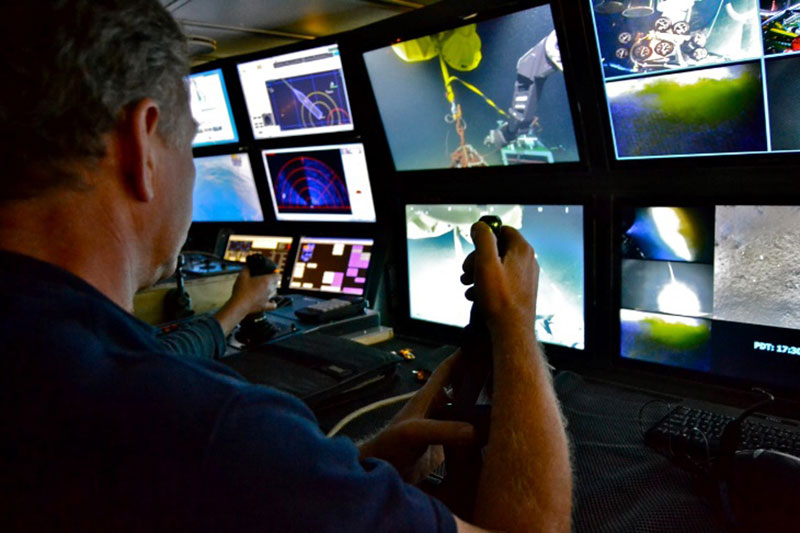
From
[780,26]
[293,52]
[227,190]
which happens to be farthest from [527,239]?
[227,190]

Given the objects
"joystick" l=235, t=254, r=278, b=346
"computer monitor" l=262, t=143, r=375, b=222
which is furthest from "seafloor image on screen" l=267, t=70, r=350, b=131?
"joystick" l=235, t=254, r=278, b=346

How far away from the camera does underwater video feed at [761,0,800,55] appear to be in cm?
116

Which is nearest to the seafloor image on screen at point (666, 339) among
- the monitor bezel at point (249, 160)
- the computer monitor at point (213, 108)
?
the monitor bezel at point (249, 160)

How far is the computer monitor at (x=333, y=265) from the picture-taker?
7.30 ft

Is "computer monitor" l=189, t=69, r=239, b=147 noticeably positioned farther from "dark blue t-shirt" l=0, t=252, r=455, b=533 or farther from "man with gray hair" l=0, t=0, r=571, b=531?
"dark blue t-shirt" l=0, t=252, r=455, b=533

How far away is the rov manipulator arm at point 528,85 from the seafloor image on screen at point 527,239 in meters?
0.21

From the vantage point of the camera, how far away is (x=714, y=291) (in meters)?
1.38

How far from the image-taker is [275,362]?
156 centimetres

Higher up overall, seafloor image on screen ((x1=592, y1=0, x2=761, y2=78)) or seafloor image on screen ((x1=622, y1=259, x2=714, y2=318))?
seafloor image on screen ((x1=592, y1=0, x2=761, y2=78))

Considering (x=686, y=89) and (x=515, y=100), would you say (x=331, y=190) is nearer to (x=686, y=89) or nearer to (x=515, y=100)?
(x=515, y=100)

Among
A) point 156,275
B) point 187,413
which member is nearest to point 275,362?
point 156,275

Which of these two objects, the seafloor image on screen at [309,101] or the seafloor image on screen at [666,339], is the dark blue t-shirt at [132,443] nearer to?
the seafloor image on screen at [666,339]

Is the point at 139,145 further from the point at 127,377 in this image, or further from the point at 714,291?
the point at 714,291

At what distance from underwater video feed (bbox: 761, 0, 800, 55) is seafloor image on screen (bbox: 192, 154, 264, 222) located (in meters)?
2.00
